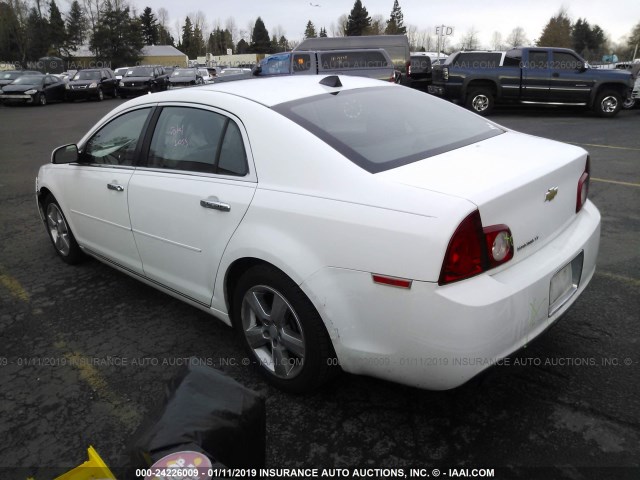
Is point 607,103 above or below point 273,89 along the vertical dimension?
below

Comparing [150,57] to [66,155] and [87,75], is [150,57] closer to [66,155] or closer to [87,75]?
[87,75]

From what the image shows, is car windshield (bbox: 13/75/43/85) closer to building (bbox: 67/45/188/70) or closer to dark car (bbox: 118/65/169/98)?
dark car (bbox: 118/65/169/98)

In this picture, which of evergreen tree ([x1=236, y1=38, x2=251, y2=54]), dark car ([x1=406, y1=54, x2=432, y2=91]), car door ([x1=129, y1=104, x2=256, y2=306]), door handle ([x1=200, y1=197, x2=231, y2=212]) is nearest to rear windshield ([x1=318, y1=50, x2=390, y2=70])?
dark car ([x1=406, y1=54, x2=432, y2=91])

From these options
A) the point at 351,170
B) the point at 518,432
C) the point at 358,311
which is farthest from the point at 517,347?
the point at 351,170

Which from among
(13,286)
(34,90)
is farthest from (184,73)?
(13,286)

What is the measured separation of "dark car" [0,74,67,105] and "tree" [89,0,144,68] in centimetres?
4317

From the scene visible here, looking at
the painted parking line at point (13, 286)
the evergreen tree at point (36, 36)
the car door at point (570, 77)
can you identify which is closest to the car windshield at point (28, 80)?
the car door at point (570, 77)

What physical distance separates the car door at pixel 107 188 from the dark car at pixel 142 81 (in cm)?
2369

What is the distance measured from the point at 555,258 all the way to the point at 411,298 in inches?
32.9

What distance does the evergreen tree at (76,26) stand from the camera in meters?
73.8

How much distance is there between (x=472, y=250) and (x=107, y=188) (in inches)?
105

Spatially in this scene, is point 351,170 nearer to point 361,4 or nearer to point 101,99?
point 101,99

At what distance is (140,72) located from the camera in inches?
1055

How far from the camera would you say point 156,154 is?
11.0 feet
